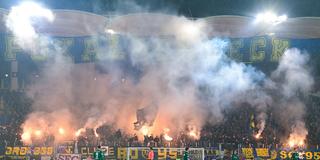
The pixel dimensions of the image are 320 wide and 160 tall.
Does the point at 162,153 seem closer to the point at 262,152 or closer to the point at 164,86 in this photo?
the point at 262,152

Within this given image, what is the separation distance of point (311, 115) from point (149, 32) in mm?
10991

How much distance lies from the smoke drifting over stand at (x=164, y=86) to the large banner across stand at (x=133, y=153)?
5.47 meters

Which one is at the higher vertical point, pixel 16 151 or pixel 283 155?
pixel 16 151

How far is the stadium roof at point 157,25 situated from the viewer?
22281 millimetres

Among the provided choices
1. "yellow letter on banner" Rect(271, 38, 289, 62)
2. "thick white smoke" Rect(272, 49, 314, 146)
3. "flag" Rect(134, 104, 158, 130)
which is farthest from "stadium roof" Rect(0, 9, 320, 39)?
"flag" Rect(134, 104, 158, 130)

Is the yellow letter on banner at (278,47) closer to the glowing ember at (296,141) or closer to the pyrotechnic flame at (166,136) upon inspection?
the glowing ember at (296,141)

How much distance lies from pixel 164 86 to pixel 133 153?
791cm

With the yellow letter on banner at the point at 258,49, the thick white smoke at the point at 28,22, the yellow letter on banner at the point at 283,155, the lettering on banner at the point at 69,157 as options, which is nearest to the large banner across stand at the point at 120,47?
the yellow letter on banner at the point at 258,49

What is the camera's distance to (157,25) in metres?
22.7

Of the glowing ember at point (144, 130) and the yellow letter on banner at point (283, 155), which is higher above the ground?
the glowing ember at point (144, 130)

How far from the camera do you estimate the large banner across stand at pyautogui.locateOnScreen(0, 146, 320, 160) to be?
1738 centimetres

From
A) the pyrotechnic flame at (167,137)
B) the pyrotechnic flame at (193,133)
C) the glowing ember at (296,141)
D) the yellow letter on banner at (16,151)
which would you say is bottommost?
the yellow letter on banner at (16,151)

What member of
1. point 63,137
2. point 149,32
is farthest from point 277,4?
point 63,137

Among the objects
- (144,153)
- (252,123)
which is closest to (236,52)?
(252,123)
